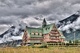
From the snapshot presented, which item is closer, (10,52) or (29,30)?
(10,52)

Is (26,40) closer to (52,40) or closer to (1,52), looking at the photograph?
(52,40)

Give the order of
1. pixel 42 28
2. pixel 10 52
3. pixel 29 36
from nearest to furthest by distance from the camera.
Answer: pixel 10 52 → pixel 29 36 → pixel 42 28

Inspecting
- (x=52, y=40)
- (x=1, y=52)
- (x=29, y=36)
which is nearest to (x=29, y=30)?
(x=29, y=36)

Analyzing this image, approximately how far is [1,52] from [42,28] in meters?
97.5

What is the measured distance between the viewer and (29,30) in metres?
112

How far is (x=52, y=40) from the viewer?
115000 mm

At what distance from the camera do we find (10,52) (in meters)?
21.6

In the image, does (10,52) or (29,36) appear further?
(29,36)

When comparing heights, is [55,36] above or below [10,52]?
above

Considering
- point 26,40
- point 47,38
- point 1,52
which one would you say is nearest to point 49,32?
point 47,38

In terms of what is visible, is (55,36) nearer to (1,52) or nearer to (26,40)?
(26,40)

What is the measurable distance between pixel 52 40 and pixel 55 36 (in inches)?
88.9

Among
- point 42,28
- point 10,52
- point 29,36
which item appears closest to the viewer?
point 10,52

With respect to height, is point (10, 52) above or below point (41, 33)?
below
